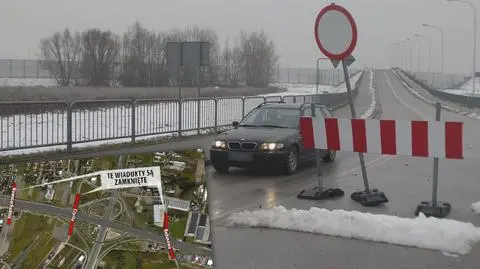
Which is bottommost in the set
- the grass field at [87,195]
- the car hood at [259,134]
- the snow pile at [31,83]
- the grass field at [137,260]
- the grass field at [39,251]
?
the car hood at [259,134]

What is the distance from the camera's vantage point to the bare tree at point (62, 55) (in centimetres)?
6213

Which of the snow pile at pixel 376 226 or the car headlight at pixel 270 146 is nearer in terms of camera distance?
the snow pile at pixel 376 226

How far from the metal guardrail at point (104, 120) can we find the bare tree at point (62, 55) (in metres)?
44.8

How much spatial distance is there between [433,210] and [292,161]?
4.43m

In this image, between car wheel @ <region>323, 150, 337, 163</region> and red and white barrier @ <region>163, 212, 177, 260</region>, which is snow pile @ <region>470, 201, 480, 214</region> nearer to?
car wheel @ <region>323, 150, 337, 163</region>

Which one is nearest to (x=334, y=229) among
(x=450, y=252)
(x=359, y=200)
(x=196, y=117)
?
(x=450, y=252)

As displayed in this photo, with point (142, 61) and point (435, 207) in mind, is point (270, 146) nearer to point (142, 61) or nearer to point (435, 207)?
point (435, 207)

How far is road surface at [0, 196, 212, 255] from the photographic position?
259 centimetres

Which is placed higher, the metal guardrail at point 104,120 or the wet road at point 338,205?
the metal guardrail at point 104,120

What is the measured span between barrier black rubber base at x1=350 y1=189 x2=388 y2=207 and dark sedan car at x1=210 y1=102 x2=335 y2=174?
2.43 m

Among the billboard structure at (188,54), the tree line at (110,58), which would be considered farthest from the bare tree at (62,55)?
the billboard structure at (188,54)

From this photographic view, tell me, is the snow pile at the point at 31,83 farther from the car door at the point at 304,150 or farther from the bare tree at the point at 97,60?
the car door at the point at 304,150

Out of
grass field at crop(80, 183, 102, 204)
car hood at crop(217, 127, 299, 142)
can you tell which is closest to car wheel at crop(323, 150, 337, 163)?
car hood at crop(217, 127, 299, 142)

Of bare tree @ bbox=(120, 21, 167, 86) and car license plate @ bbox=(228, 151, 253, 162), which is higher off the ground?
bare tree @ bbox=(120, 21, 167, 86)
